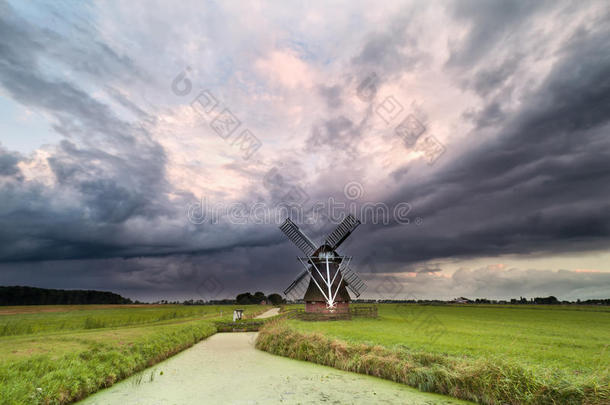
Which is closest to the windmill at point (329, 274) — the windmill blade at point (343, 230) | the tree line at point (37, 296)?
the windmill blade at point (343, 230)

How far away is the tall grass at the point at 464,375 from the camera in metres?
7.05

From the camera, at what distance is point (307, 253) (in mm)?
34125

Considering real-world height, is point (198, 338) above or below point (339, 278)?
below

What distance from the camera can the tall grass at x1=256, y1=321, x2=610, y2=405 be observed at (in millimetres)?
7047

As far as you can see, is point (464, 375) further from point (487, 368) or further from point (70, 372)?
point (70, 372)

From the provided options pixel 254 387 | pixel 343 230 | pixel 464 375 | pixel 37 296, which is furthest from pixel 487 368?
pixel 37 296

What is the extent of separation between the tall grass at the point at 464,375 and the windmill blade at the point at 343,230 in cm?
2115

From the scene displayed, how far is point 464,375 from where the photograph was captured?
861cm

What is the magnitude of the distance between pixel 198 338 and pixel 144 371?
35.3 feet

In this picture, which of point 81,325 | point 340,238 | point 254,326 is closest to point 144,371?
point 81,325

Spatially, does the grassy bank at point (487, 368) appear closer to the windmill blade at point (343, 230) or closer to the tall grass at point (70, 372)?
the tall grass at point (70, 372)

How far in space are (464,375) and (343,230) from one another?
26.3 metres

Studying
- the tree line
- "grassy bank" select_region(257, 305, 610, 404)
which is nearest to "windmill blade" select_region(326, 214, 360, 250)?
"grassy bank" select_region(257, 305, 610, 404)

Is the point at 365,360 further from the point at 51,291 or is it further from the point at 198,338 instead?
the point at 51,291
